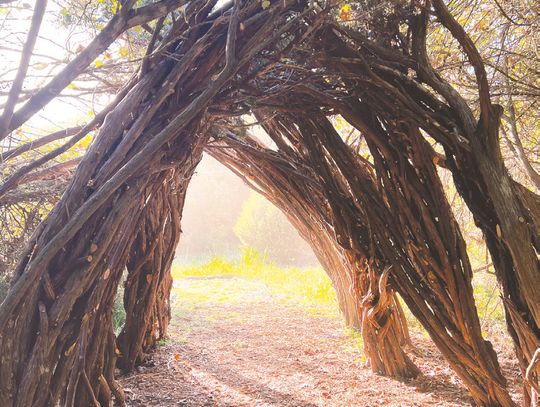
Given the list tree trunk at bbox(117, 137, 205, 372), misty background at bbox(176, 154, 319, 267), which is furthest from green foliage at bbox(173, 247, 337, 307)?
misty background at bbox(176, 154, 319, 267)

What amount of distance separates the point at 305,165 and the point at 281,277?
5537mm

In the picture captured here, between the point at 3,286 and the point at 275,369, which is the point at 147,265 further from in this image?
the point at 3,286

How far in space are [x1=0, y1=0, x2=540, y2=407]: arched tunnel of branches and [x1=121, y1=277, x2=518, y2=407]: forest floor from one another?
409 mm

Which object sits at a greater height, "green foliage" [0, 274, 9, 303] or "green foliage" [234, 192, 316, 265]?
"green foliage" [234, 192, 316, 265]

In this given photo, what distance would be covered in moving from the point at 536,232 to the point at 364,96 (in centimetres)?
84

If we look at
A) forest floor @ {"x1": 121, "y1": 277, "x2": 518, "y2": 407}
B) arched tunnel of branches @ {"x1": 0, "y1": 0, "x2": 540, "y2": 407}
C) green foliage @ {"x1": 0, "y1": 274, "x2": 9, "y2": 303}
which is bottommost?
forest floor @ {"x1": 121, "y1": 277, "x2": 518, "y2": 407}

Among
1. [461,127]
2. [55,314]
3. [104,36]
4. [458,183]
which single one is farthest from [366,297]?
[104,36]

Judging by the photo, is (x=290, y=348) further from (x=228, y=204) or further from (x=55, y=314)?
(x=228, y=204)

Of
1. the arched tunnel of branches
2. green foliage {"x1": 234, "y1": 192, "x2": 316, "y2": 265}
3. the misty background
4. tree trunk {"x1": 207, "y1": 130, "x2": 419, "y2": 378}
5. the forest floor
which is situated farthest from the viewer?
the misty background

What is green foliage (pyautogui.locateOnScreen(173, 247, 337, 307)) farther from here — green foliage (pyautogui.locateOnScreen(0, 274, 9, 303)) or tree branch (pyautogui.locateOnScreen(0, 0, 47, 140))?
tree branch (pyautogui.locateOnScreen(0, 0, 47, 140))

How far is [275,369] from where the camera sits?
9.14 feet

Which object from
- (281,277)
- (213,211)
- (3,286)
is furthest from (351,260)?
(213,211)

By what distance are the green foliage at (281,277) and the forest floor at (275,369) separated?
36.7 inches

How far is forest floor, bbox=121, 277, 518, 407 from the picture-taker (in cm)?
221
